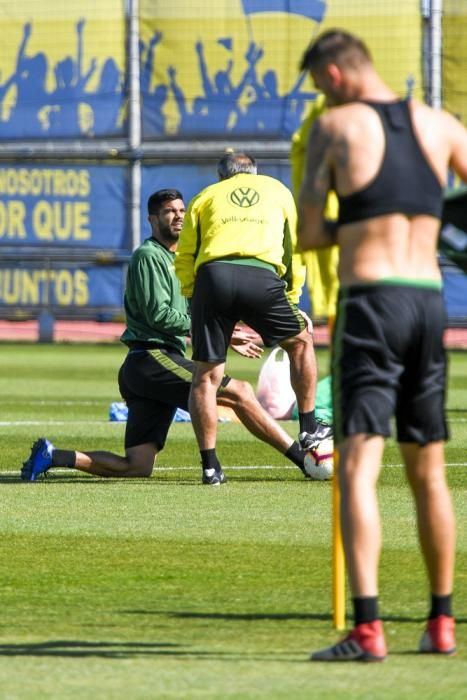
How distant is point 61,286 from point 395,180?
28.0 metres

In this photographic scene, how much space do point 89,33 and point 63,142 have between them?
2103 mm

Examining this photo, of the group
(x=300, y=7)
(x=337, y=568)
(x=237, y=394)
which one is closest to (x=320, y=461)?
(x=237, y=394)

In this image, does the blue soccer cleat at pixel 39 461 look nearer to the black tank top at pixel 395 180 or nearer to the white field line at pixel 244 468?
the white field line at pixel 244 468

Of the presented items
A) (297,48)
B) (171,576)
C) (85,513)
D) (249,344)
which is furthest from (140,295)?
(297,48)

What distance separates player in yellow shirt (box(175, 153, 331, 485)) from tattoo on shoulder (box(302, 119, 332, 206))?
484 centimetres

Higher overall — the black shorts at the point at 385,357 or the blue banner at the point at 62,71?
the black shorts at the point at 385,357

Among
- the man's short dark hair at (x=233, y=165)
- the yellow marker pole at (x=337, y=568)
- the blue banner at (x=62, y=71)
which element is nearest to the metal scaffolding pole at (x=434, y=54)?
the blue banner at (x=62, y=71)

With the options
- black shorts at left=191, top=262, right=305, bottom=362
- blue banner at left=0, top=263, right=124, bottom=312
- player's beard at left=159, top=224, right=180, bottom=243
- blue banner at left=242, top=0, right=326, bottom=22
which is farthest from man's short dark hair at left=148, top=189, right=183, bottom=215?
blue banner at left=242, top=0, right=326, bottom=22

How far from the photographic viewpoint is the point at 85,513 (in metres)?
9.64

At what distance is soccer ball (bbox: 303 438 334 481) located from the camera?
36.7 ft

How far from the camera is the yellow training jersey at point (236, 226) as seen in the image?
35.2ft

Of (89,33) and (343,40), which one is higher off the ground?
(343,40)

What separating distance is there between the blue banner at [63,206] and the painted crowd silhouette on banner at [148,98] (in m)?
0.74

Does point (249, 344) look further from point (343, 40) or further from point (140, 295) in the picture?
point (343, 40)
